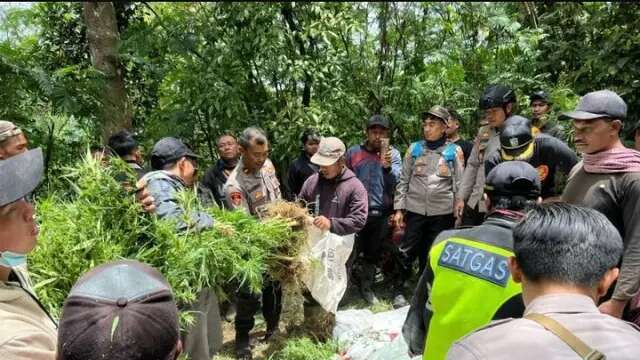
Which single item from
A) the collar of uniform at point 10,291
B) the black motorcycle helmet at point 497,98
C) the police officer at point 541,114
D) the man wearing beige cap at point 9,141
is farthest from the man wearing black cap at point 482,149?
the collar of uniform at point 10,291

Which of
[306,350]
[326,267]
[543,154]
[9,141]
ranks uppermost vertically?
[9,141]

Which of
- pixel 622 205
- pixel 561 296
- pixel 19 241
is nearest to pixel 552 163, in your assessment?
pixel 622 205

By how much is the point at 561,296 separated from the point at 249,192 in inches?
128

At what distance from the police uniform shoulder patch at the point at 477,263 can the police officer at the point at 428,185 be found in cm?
305

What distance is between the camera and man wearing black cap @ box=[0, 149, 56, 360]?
151cm

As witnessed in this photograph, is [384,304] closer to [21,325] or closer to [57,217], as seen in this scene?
[57,217]

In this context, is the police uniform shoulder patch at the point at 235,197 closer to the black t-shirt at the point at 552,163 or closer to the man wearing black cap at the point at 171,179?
the man wearing black cap at the point at 171,179

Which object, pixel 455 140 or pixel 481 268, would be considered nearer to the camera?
pixel 481 268

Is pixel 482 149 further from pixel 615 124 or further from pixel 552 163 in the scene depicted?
pixel 615 124

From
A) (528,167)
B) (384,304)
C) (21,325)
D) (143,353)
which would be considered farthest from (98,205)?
(384,304)

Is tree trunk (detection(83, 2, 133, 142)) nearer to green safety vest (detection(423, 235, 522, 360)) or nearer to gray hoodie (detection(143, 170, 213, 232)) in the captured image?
gray hoodie (detection(143, 170, 213, 232))

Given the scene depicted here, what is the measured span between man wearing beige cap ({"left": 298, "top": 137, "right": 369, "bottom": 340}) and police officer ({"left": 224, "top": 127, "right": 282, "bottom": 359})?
0.37 metres

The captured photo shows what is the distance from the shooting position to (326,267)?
4227 millimetres

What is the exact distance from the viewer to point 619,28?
19.5 ft
